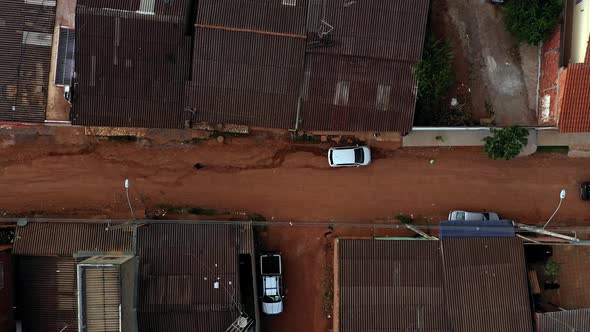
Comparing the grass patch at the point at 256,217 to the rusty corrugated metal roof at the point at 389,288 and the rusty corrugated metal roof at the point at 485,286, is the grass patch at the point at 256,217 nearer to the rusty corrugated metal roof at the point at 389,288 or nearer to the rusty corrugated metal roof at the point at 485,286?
the rusty corrugated metal roof at the point at 389,288

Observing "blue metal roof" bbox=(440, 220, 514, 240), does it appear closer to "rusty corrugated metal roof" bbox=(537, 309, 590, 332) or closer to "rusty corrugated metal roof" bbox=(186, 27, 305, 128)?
"rusty corrugated metal roof" bbox=(537, 309, 590, 332)

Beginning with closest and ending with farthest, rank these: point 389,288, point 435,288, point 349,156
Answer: point 389,288 → point 435,288 → point 349,156

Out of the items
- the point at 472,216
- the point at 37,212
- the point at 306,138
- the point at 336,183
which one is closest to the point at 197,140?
the point at 306,138

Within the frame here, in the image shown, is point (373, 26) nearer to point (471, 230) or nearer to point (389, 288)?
point (471, 230)

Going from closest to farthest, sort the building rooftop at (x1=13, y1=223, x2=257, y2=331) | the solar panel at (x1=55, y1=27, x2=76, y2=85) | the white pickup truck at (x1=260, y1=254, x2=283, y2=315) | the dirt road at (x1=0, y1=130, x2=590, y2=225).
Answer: the solar panel at (x1=55, y1=27, x2=76, y2=85), the building rooftop at (x1=13, y1=223, x2=257, y2=331), the white pickup truck at (x1=260, y1=254, x2=283, y2=315), the dirt road at (x1=0, y1=130, x2=590, y2=225)

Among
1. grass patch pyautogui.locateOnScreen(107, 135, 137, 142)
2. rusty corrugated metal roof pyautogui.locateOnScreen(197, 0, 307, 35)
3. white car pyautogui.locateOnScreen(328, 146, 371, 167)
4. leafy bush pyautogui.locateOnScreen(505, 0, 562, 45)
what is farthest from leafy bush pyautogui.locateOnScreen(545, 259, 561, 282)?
grass patch pyautogui.locateOnScreen(107, 135, 137, 142)

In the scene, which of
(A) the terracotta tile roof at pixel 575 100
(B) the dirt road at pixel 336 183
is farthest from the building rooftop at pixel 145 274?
(A) the terracotta tile roof at pixel 575 100

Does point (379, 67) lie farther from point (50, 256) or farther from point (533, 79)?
point (50, 256)
